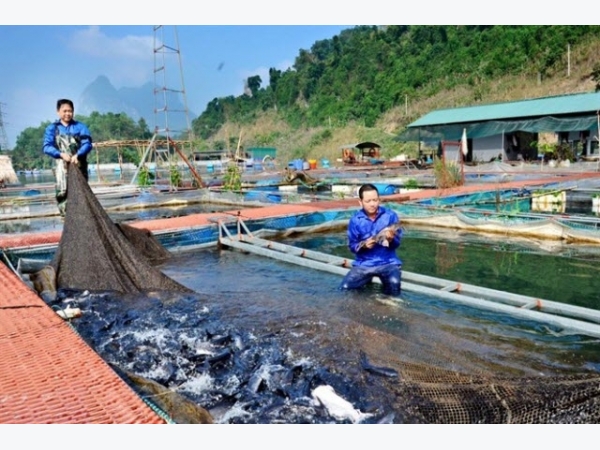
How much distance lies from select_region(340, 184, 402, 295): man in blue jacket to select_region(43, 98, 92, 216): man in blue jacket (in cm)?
368

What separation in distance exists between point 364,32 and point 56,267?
2938 inches

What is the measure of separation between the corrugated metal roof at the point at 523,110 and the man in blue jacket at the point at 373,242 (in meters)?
23.2

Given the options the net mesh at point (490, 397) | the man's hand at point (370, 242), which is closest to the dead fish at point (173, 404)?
the net mesh at point (490, 397)

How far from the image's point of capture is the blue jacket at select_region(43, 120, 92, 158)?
6.29m

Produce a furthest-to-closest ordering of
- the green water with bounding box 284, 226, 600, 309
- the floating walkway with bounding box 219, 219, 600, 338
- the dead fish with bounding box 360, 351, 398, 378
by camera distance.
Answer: the green water with bounding box 284, 226, 600, 309 < the floating walkway with bounding box 219, 219, 600, 338 < the dead fish with bounding box 360, 351, 398, 378

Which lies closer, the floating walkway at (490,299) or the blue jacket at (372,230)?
the floating walkway at (490,299)

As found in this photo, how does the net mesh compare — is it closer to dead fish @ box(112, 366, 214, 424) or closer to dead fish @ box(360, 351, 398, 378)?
dead fish @ box(360, 351, 398, 378)

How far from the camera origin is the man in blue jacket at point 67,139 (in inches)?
244

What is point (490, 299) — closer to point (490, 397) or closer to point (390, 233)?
point (390, 233)

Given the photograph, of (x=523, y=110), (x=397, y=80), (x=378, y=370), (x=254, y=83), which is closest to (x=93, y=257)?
(x=378, y=370)

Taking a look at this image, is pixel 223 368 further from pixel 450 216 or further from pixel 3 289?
pixel 450 216

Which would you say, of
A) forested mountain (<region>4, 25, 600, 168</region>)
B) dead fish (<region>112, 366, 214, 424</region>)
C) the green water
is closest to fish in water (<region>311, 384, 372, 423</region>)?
dead fish (<region>112, 366, 214, 424</region>)

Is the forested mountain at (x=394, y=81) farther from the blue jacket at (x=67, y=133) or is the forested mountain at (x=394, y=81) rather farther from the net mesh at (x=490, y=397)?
the net mesh at (x=490, y=397)

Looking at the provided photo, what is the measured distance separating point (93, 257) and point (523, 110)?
27740mm
